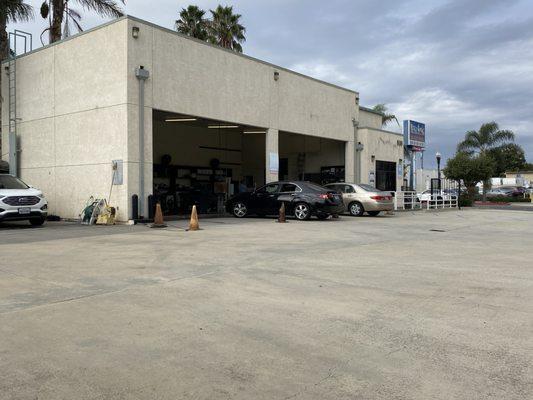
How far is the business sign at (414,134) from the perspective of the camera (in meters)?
31.9

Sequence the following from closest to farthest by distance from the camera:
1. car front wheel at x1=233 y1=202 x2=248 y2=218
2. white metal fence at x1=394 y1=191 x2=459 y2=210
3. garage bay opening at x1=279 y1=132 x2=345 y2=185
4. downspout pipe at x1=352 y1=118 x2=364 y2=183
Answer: car front wheel at x1=233 y1=202 x2=248 y2=218 < white metal fence at x1=394 y1=191 x2=459 y2=210 < downspout pipe at x1=352 y1=118 x2=364 y2=183 < garage bay opening at x1=279 y1=132 x2=345 y2=185

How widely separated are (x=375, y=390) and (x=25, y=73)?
20.6 meters

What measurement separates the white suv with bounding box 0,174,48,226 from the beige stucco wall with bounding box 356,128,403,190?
17.8 metres

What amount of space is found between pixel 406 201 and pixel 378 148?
3.64m

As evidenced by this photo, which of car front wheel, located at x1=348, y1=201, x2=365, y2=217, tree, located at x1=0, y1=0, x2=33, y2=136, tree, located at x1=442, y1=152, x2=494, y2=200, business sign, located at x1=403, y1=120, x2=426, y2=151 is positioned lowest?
car front wheel, located at x1=348, y1=201, x2=365, y2=217

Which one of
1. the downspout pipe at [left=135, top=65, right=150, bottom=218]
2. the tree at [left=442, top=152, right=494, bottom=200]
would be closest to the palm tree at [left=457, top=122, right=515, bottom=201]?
the tree at [left=442, top=152, right=494, bottom=200]

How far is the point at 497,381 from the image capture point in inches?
143

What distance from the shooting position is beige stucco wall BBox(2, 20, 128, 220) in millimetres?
16422

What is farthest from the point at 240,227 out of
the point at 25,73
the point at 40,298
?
the point at 25,73

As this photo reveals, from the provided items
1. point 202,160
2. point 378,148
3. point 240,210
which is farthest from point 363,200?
point 202,160

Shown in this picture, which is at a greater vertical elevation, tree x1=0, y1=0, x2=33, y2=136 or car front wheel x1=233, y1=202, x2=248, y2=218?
tree x1=0, y1=0, x2=33, y2=136

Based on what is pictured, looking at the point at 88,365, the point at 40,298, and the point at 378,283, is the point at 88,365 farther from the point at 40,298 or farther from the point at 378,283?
the point at 378,283

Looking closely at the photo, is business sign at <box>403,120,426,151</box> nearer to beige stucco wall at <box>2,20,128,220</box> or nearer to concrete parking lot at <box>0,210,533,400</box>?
beige stucco wall at <box>2,20,128,220</box>

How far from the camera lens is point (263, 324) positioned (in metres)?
4.95
